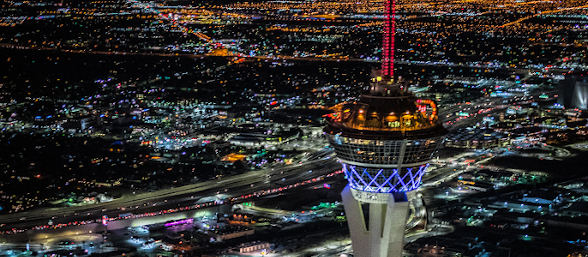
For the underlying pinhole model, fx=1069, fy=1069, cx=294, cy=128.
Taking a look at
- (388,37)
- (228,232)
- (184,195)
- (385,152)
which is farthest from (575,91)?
(385,152)

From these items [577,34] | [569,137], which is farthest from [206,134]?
[577,34]

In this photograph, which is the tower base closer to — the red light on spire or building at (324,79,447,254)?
building at (324,79,447,254)

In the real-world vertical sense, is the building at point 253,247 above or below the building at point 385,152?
below

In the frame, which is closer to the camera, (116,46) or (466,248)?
(466,248)

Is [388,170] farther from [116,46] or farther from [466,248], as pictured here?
[116,46]

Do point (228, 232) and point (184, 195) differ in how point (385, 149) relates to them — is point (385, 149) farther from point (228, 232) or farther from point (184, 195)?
point (184, 195)

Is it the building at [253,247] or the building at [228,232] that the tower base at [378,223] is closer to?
the building at [253,247]

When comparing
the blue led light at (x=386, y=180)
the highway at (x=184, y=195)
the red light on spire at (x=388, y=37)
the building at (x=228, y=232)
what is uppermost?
the red light on spire at (x=388, y=37)

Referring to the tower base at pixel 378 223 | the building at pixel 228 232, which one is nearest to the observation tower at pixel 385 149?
the tower base at pixel 378 223
